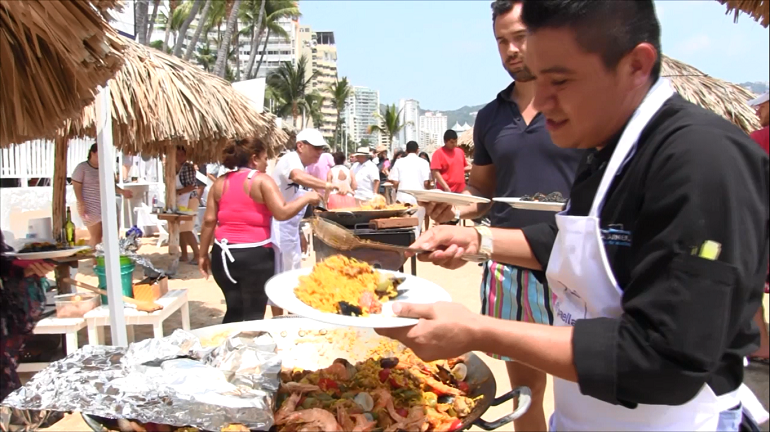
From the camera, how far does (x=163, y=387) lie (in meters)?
1.70

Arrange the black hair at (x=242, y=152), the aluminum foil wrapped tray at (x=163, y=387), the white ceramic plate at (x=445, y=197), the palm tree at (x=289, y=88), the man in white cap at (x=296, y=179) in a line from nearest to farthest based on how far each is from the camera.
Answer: the aluminum foil wrapped tray at (x=163, y=387) < the white ceramic plate at (x=445, y=197) < the black hair at (x=242, y=152) < the man in white cap at (x=296, y=179) < the palm tree at (x=289, y=88)

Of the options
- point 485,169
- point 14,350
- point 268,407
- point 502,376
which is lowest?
point 502,376

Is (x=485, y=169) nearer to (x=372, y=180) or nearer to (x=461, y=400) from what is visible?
(x=461, y=400)

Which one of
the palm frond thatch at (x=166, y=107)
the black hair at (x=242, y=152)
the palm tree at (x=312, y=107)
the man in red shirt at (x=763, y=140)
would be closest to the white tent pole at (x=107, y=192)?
the black hair at (x=242, y=152)

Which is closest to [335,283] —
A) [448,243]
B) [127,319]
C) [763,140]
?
[448,243]

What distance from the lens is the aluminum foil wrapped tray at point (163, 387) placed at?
1.63 metres

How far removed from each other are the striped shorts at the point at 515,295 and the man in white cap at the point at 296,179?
2603 mm

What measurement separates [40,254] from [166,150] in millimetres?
4808

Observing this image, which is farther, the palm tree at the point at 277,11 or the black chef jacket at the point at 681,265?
the palm tree at the point at 277,11

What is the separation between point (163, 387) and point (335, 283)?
67 centimetres

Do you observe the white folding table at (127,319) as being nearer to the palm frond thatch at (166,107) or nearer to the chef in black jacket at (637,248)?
the palm frond thatch at (166,107)

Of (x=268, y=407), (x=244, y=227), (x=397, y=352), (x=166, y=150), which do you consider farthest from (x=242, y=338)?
(x=166, y=150)

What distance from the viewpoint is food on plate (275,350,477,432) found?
1714 mm

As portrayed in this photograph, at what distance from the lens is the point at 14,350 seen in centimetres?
290
